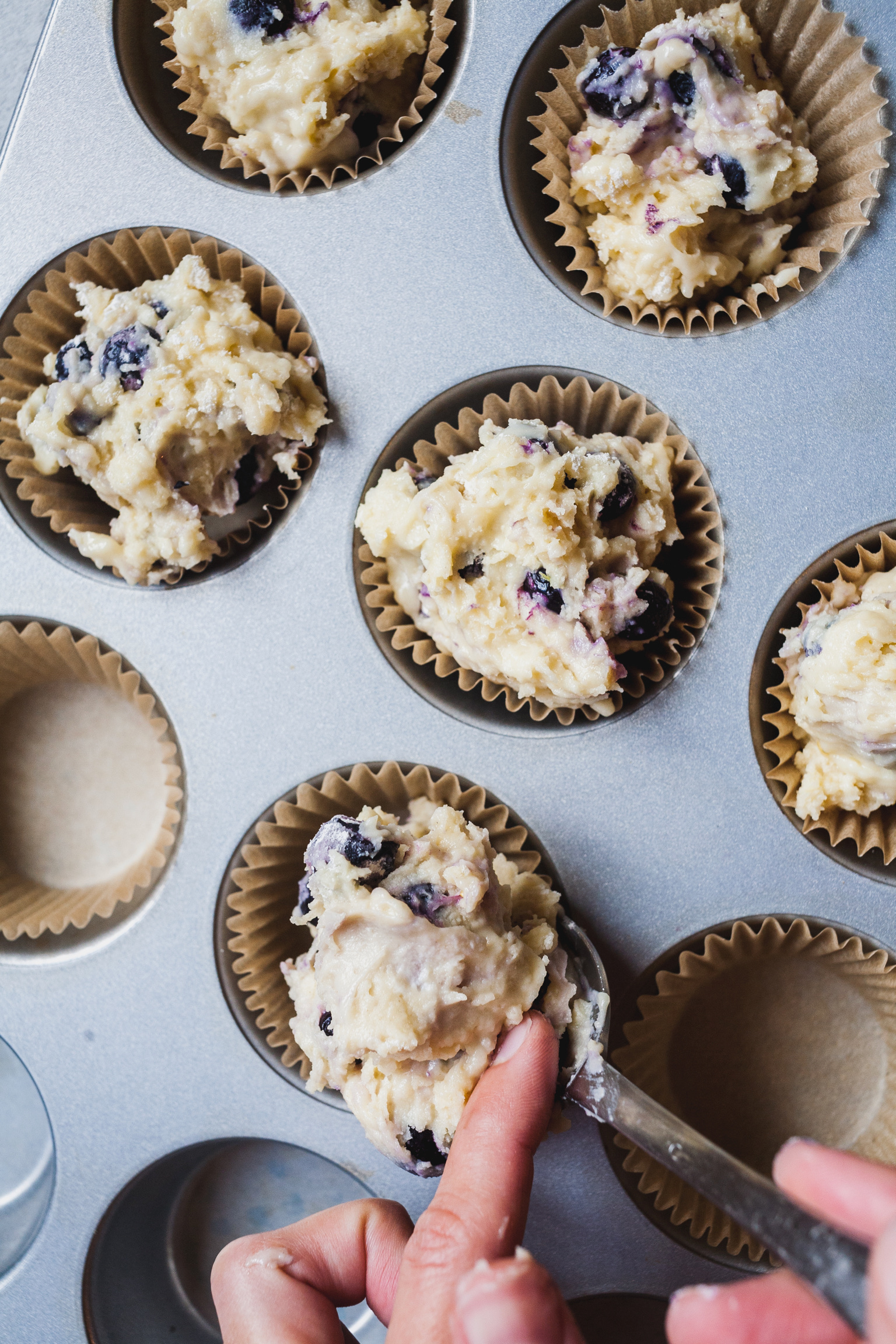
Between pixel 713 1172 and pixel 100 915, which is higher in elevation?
pixel 713 1172

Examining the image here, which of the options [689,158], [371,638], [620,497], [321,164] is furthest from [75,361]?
[689,158]

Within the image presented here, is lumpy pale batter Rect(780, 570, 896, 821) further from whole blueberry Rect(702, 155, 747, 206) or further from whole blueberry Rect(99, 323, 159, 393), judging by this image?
whole blueberry Rect(99, 323, 159, 393)

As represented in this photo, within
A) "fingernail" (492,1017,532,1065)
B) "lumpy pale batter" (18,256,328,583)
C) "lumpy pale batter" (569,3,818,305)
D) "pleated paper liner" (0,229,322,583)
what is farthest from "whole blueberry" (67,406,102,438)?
"fingernail" (492,1017,532,1065)

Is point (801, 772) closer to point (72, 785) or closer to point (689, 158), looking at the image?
point (689, 158)

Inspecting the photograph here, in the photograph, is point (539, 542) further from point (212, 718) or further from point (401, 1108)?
point (401, 1108)

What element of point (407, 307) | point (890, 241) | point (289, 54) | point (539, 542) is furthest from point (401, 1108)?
point (289, 54)

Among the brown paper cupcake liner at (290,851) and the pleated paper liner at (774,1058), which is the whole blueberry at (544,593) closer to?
the brown paper cupcake liner at (290,851)

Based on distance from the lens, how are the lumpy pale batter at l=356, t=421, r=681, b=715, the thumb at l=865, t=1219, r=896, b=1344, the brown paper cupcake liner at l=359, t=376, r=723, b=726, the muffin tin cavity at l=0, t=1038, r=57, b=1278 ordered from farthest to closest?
the muffin tin cavity at l=0, t=1038, r=57, b=1278, the brown paper cupcake liner at l=359, t=376, r=723, b=726, the lumpy pale batter at l=356, t=421, r=681, b=715, the thumb at l=865, t=1219, r=896, b=1344
